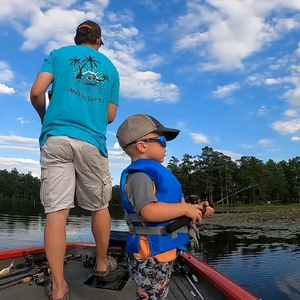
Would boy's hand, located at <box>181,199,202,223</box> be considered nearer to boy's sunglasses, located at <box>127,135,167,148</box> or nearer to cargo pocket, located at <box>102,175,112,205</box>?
boy's sunglasses, located at <box>127,135,167,148</box>

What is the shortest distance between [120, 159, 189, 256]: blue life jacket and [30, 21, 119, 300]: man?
0.73 m

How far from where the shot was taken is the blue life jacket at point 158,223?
201 centimetres

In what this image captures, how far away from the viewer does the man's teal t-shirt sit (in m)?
2.77

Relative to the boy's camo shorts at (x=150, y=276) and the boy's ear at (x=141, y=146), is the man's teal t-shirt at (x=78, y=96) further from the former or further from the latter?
the boy's camo shorts at (x=150, y=276)

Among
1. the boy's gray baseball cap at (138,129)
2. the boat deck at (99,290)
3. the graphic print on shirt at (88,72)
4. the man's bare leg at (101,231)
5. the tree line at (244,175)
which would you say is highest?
the tree line at (244,175)

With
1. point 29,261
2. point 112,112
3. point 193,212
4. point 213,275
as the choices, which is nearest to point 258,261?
point 213,275

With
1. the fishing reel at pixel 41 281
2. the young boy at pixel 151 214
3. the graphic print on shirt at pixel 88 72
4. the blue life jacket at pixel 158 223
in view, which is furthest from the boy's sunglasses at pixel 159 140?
the fishing reel at pixel 41 281

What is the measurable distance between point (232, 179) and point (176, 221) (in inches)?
3038

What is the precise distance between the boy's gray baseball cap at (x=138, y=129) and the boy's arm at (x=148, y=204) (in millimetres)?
254

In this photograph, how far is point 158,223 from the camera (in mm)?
2020

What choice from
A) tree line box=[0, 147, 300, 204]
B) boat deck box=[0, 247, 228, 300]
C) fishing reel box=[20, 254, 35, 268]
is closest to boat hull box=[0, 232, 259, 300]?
boat deck box=[0, 247, 228, 300]

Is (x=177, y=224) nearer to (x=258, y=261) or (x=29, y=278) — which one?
(x=29, y=278)

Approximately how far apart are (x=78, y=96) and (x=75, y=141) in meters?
0.37

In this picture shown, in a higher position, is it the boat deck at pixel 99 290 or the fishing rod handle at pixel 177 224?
the fishing rod handle at pixel 177 224
